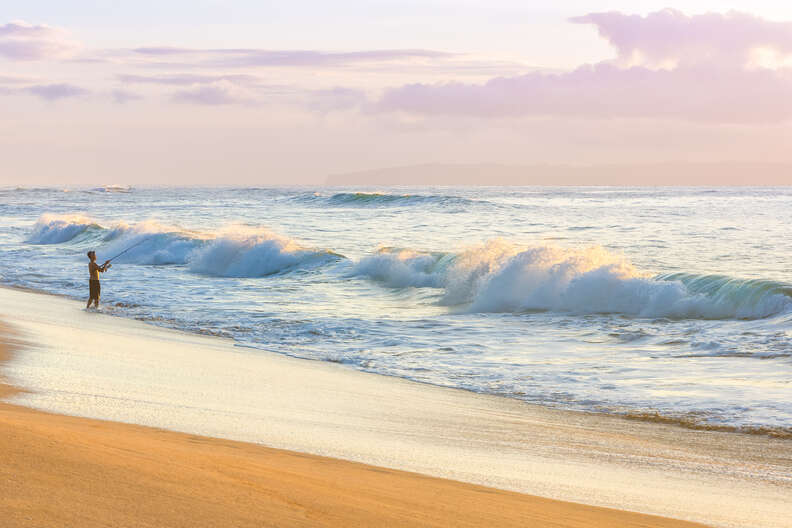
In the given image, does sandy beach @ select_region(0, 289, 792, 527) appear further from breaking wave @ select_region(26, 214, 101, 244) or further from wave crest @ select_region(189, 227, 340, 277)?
breaking wave @ select_region(26, 214, 101, 244)

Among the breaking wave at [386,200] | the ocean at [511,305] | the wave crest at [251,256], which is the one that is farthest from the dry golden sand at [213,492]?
the breaking wave at [386,200]

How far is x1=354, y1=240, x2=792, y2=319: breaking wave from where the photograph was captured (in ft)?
48.2

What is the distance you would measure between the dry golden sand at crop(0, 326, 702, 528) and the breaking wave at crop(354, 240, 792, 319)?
1145 centimetres

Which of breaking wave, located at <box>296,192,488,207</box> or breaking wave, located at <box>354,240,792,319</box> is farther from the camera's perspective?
breaking wave, located at <box>296,192,488,207</box>

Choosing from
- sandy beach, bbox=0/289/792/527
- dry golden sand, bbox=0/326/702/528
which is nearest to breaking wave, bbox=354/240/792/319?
sandy beach, bbox=0/289/792/527

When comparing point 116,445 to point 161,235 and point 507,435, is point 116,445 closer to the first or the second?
point 507,435

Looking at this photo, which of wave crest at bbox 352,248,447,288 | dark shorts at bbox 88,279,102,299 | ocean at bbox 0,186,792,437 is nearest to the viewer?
ocean at bbox 0,186,792,437

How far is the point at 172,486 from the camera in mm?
3109

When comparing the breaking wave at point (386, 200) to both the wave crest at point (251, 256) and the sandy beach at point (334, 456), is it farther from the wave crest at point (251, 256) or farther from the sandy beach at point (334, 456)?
the sandy beach at point (334, 456)

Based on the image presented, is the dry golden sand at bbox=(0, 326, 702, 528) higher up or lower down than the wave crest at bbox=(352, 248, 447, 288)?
higher up

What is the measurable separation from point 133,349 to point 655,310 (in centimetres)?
937

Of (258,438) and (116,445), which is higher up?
(116,445)

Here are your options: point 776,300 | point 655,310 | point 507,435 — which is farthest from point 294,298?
point 507,435

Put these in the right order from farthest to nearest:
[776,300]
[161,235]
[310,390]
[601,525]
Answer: [161,235]
[776,300]
[310,390]
[601,525]
